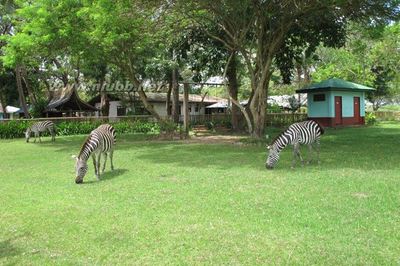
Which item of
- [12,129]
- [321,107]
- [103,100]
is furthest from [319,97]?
[12,129]

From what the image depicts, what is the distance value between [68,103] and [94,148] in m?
27.8

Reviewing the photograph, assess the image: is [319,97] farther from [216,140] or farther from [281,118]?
[216,140]

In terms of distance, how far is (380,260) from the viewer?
5.12 metres

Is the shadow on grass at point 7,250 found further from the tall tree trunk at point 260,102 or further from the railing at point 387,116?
the railing at point 387,116

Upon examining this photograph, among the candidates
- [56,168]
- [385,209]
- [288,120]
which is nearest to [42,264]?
[385,209]

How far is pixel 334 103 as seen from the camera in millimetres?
31438

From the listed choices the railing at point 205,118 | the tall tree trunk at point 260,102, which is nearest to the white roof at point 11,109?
the railing at point 205,118

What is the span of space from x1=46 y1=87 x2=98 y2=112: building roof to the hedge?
8169 millimetres

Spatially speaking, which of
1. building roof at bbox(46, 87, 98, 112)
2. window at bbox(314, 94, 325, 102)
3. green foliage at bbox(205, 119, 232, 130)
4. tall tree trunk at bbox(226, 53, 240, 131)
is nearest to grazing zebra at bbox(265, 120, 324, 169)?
tall tree trunk at bbox(226, 53, 240, 131)

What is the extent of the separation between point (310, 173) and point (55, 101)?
1221 inches

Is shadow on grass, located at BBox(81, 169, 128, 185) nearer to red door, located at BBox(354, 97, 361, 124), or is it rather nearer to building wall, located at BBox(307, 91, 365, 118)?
building wall, located at BBox(307, 91, 365, 118)

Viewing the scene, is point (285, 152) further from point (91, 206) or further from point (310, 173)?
point (91, 206)

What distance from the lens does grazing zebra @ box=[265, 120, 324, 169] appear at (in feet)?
39.2

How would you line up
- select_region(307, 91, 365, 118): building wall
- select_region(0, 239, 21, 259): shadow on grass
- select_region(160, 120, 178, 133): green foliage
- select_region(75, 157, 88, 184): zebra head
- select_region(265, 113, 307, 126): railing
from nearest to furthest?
select_region(0, 239, 21, 259): shadow on grass
select_region(75, 157, 88, 184): zebra head
select_region(160, 120, 178, 133): green foliage
select_region(307, 91, 365, 118): building wall
select_region(265, 113, 307, 126): railing
